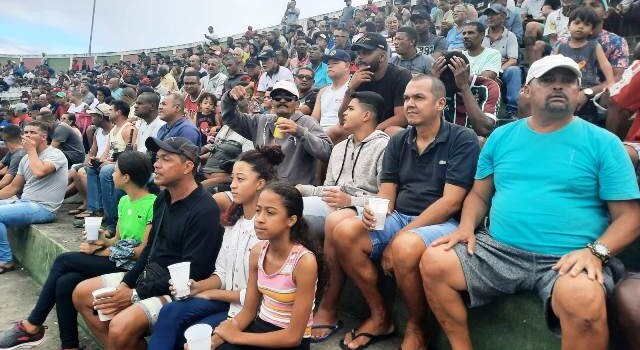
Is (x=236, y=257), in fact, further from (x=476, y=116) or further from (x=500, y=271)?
(x=476, y=116)

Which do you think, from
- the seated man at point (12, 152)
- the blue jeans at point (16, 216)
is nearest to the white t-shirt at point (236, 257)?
the blue jeans at point (16, 216)

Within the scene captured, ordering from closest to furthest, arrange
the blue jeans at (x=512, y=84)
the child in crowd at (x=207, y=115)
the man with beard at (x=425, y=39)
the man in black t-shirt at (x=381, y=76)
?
the man in black t-shirt at (x=381, y=76), the blue jeans at (x=512, y=84), the child in crowd at (x=207, y=115), the man with beard at (x=425, y=39)

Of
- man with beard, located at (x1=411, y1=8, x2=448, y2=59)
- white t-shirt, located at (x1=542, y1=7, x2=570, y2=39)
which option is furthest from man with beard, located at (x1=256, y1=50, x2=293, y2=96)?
white t-shirt, located at (x1=542, y1=7, x2=570, y2=39)

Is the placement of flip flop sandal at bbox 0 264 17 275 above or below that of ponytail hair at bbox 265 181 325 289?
below

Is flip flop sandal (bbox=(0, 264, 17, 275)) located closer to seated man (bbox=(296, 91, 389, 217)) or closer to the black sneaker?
the black sneaker

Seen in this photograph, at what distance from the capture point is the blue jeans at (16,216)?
5391 millimetres

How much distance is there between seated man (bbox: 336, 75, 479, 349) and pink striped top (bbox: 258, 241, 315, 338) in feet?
1.32

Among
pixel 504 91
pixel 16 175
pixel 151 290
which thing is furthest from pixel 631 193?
pixel 16 175

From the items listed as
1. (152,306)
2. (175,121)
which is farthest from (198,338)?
(175,121)

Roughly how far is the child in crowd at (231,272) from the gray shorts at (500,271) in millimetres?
1308

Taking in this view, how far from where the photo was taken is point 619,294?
210cm

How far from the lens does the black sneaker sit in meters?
3.63

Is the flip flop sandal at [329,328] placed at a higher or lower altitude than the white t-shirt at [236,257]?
lower

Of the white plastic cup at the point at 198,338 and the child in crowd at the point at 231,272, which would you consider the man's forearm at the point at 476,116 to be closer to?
the child in crowd at the point at 231,272
